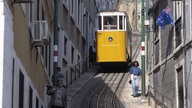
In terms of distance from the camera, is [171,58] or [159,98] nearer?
[171,58]

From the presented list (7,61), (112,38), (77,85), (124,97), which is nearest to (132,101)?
(124,97)

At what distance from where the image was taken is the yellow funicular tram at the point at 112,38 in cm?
3123

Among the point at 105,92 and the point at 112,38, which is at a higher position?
the point at 112,38

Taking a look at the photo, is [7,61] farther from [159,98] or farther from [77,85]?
[77,85]

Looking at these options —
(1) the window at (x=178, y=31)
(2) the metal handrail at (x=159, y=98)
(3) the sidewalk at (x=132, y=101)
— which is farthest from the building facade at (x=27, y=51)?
(1) the window at (x=178, y=31)

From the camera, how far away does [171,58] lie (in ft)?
56.9

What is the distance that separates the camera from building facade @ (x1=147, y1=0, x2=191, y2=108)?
48.4 feet

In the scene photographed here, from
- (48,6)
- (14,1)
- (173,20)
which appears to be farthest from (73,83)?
(14,1)

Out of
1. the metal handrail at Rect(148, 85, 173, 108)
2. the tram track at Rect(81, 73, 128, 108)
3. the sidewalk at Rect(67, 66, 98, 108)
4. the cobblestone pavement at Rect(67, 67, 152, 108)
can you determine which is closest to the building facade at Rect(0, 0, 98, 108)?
the sidewalk at Rect(67, 66, 98, 108)

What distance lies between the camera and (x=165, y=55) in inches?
741

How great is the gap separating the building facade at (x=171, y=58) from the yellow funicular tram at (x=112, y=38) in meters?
8.24

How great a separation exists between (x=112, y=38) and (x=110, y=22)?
3.55ft

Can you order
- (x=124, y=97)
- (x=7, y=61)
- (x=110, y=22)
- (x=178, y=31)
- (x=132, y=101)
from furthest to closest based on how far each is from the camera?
1. (x=110, y=22)
2. (x=124, y=97)
3. (x=132, y=101)
4. (x=178, y=31)
5. (x=7, y=61)

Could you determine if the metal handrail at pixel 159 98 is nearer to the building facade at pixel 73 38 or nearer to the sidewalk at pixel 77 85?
the sidewalk at pixel 77 85
